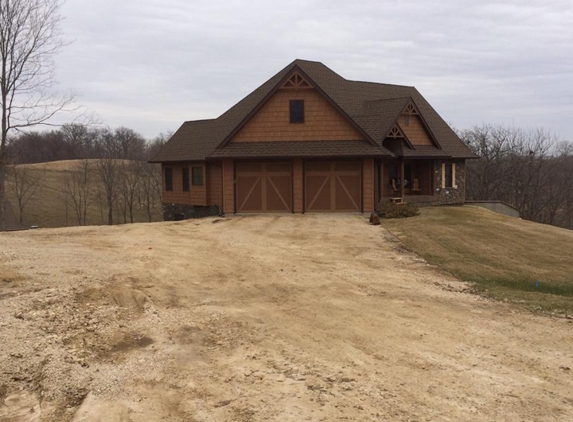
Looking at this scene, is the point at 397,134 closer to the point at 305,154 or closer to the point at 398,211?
the point at 398,211

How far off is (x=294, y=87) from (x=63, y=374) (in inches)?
830

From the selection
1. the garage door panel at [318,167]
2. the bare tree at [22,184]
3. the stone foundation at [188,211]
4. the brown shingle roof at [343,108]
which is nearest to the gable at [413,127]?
the brown shingle roof at [343,108]

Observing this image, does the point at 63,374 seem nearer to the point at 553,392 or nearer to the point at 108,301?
the point at 108,301

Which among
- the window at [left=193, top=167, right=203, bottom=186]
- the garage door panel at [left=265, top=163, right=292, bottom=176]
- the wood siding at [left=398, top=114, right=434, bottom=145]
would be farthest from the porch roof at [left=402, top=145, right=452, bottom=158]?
the window at [left=193, top=167, right=203, bottom=186]

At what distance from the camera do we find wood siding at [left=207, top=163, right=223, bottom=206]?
1107 inches

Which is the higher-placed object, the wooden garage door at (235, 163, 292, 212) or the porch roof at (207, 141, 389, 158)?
the porch roof at (207, 141, 389, 158)

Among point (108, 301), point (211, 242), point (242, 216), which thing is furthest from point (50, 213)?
point (108, 301)

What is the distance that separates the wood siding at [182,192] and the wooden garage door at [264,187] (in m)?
4.35

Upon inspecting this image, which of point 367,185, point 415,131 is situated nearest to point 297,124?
point 367,185

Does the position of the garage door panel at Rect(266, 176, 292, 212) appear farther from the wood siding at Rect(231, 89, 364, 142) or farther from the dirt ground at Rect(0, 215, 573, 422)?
the dirt ground at Rect(0, 215, 573, 422)

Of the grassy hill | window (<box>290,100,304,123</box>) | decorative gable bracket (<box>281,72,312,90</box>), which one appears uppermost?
decorative gable bracket (<box>281,72,312,90</box>)

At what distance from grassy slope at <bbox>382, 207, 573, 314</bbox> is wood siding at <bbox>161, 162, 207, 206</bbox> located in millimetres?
12236

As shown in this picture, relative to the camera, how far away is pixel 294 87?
82.3 ft

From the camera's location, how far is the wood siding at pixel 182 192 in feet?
97.2
